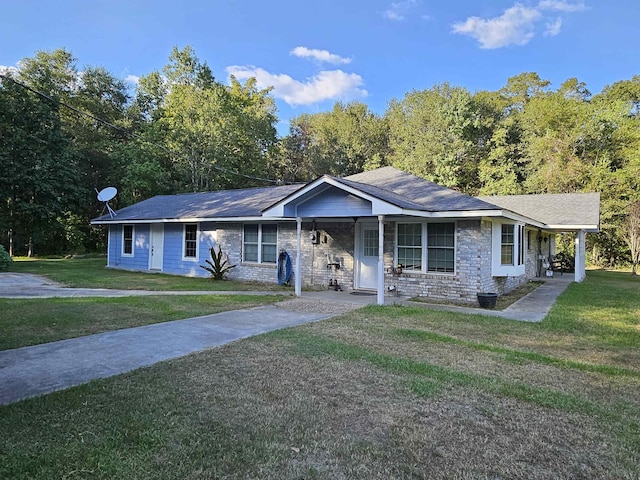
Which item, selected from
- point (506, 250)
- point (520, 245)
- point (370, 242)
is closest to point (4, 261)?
point (370, 242)

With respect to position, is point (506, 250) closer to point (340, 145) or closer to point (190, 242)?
point (190, 242)

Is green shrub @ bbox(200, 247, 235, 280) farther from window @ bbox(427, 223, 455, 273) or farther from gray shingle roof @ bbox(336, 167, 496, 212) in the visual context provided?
window @ bbox(427, 223, 455, 273)

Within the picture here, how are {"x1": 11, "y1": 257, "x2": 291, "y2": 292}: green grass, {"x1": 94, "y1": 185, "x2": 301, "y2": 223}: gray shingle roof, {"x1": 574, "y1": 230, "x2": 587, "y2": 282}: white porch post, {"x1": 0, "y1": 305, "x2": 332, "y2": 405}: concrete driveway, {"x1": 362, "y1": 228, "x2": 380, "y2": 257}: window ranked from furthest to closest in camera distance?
1. {"x1": 574, "y1": 230, "x2": 587, "y2": 282}: white porch post
2. {"x1": 94, "y1": 185, "x2": 301, "y2": 223}: gray shingle roof
3. {"x1": 11, "y1": 257, "x2": 291, "y2": 292}: green grass
4. {"x1": 362, "y1": 228, "x2": 380, "y2": 257}: window
5. {"x1": 0, "y1": 305, "x2": 332, "y2": 405}: concrete driveway

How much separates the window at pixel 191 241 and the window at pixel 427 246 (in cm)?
817

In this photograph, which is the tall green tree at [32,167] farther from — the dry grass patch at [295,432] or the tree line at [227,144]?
the dry grass patch at [295,432]

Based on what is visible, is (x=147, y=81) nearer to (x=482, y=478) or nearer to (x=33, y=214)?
(x=33, y=214)

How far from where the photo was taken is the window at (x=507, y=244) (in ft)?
35.6

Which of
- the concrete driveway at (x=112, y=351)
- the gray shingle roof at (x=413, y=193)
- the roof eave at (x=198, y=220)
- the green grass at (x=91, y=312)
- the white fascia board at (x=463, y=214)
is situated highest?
the gray shingle roof at (x=413, y=193)

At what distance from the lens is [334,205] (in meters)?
10.5

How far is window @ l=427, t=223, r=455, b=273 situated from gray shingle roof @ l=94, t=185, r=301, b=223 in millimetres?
5471

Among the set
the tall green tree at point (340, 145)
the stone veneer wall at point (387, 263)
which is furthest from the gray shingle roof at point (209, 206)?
the tall green tree at point (340, 145)

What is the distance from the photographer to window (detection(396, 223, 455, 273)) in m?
10.4

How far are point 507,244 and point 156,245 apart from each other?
1323 centimetres

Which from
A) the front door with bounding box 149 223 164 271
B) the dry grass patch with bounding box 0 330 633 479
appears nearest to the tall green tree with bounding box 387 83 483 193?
the front door with bounding box 149 223 164 271
